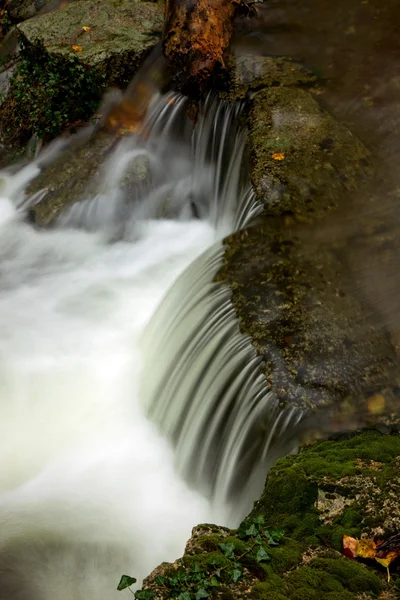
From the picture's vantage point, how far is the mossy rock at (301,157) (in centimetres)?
505

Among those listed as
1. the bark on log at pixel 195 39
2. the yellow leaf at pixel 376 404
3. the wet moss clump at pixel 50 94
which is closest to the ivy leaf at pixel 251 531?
the yellow leaf at pixel 376 404

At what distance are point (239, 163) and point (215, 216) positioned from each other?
0.65m

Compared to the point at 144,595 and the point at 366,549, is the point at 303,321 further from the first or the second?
the point at 144,595

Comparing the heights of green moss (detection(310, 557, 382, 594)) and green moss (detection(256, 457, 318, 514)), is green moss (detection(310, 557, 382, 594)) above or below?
below

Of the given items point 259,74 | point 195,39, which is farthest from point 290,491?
point 195,39

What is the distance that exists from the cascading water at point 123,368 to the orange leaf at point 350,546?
3.48 ft

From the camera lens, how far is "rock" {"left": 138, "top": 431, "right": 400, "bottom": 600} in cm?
226

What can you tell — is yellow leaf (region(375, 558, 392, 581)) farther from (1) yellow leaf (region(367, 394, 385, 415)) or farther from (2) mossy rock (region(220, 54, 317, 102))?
(2) mossy rock (region(220, 54, 317, 102))

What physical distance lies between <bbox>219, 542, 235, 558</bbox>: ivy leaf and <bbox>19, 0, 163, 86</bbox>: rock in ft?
20.0

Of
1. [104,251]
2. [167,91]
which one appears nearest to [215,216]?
[104,251]

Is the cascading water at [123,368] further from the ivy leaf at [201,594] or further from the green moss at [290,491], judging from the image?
the ivy leaf at [201,594]

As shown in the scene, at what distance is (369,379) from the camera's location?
3.70 meters

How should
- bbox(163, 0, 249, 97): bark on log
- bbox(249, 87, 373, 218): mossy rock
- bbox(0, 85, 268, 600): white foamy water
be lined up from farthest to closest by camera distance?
bbox(163, 0, 249, 97): bark on log → bbox(249, 87, 373, 218): mossy rock → bbox(0, 85, 268, 600): white foamy water

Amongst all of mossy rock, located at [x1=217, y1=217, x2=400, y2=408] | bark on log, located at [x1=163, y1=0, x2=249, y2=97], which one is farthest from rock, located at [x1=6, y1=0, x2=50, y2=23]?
mossy rock, located at [x1=217, y1=217, x2=400, y2=408]
